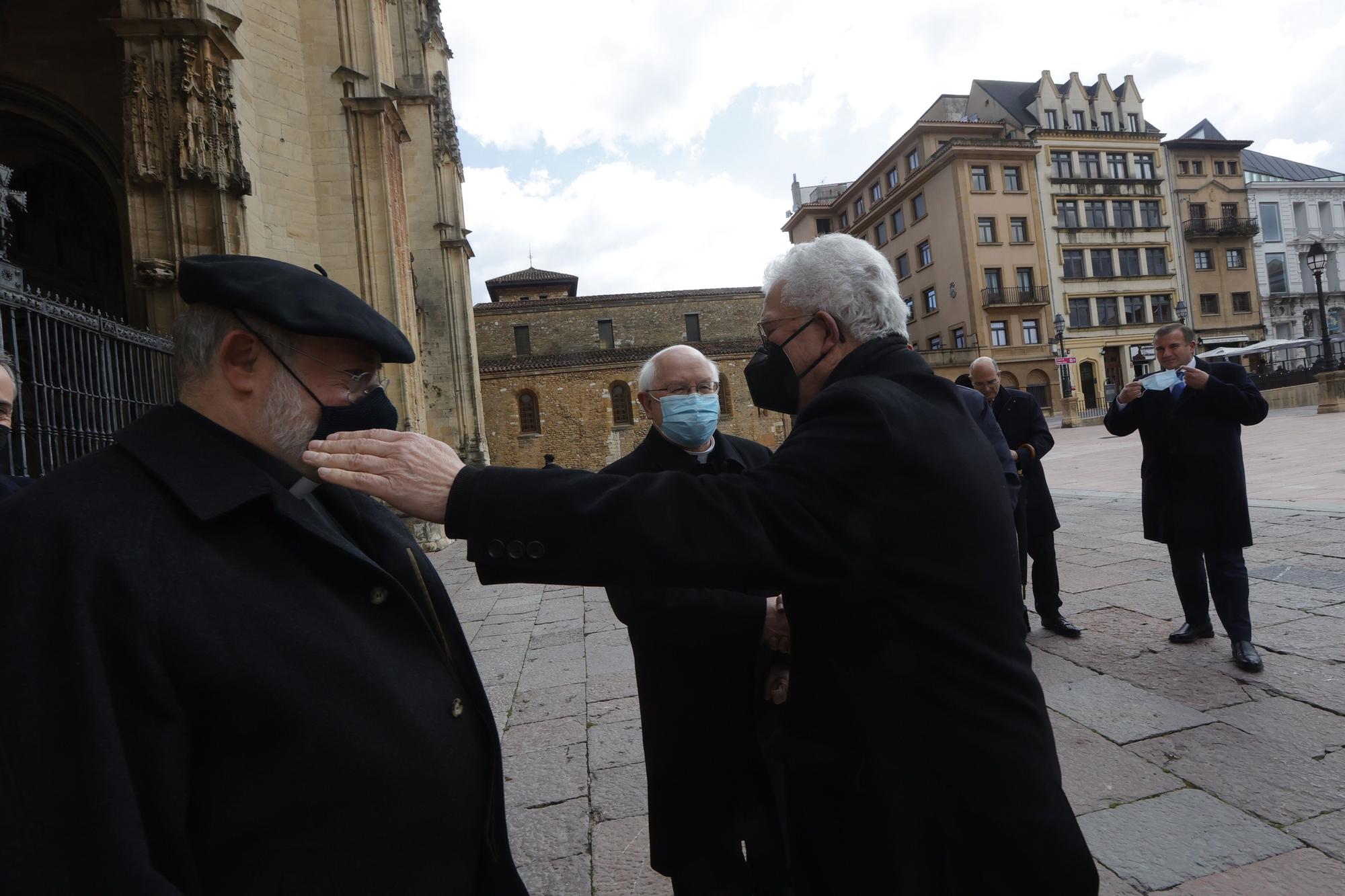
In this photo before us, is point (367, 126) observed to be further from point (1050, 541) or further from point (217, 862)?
point (217, 862)

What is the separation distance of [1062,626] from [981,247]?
3969cm

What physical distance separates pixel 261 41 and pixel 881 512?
1152 cm

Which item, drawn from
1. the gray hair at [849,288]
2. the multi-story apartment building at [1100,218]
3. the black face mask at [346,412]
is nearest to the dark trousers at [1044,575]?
the gray hair at [849,288]

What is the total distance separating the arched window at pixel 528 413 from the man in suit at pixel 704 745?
36.6m

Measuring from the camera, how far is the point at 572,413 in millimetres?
38375

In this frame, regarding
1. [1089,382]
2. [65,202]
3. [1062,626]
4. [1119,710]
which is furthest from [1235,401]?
[1089,382]

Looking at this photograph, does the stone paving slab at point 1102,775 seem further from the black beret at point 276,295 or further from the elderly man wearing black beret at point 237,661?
the black beret at point 276,295

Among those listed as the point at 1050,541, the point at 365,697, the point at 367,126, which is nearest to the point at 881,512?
the point at 365,697

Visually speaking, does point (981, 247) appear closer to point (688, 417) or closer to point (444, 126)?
point (444, 126)

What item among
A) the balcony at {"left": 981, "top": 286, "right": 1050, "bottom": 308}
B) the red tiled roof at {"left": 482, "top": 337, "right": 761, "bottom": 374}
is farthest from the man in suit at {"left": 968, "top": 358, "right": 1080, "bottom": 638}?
the balcony at {"left": 981, "top": 286, "right": 1050, "bottom": 308}

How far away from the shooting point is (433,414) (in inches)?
746

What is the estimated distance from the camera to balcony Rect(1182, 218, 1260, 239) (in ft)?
147

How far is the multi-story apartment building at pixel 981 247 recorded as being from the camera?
40.0 m

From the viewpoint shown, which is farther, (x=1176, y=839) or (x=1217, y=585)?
(x=1217, y=585)
